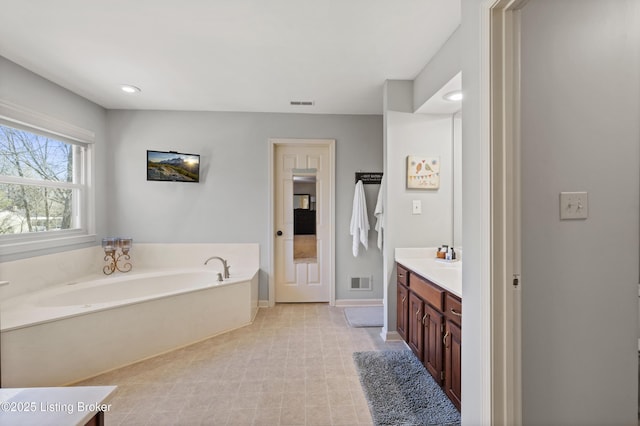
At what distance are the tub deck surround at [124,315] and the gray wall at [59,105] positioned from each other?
0.58 metres

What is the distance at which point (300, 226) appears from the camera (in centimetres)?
351

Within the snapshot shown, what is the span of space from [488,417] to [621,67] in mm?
1483

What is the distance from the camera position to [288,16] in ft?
5.48

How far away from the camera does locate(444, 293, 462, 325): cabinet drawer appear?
1.49 metres

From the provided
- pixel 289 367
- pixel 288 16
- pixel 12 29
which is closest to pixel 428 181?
pixel 288 16

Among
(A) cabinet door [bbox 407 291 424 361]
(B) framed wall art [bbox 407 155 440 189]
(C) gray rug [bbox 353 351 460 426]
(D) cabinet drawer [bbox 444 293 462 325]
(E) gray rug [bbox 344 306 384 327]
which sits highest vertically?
(B) framed wall art [bbox 407 155 440 189]

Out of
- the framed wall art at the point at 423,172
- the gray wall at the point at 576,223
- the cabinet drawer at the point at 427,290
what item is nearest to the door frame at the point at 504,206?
the gray wall at the point at 576,223

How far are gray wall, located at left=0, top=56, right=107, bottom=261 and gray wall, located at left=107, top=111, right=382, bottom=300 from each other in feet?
0.37

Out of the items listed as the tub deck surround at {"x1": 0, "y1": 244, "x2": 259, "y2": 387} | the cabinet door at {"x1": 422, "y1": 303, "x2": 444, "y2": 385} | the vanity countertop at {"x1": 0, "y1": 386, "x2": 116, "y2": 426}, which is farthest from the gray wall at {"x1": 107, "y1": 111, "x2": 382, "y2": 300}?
the vanity countertop at {"x1": 0, "y1": 386, "x2": 116, "y2": 426}

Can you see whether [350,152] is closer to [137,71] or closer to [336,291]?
[336,291]

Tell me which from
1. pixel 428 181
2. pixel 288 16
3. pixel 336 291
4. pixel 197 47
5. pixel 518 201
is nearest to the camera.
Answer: pixel 518 201

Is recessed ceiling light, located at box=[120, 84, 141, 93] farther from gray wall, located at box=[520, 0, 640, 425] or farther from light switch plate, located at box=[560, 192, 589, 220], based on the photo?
light switch plate, located at box=[560, 192, 589, 220]

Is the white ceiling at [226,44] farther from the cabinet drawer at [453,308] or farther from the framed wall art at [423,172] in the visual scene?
the cabinet drawer at [453,308]

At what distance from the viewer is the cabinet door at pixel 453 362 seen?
Result: 151 cm
